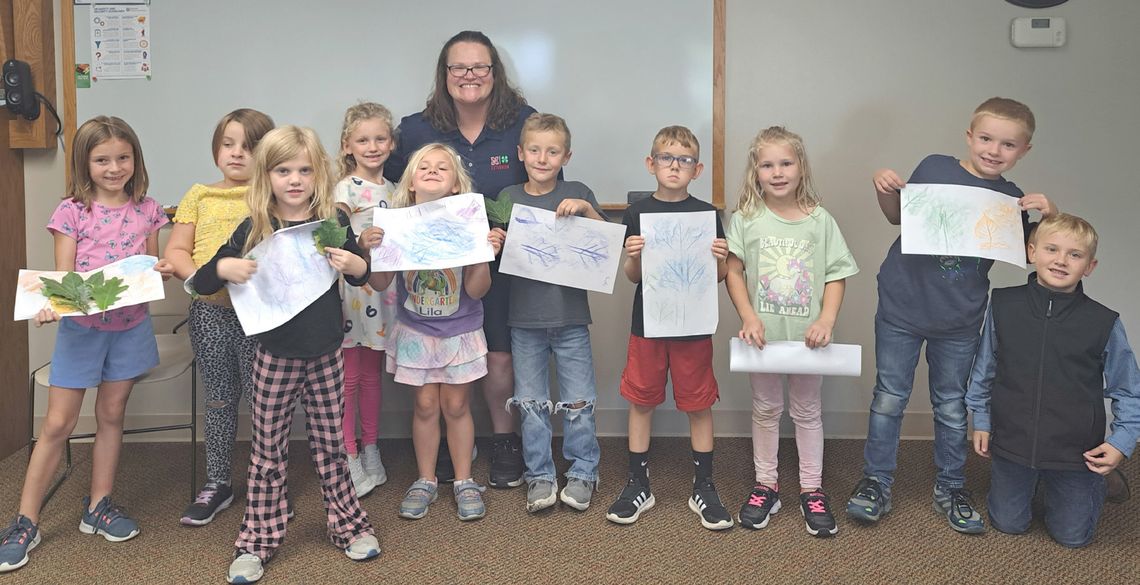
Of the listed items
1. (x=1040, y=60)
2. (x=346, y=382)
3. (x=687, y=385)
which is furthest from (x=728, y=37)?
(x=346, y=382)

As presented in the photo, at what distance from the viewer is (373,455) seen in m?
2.91

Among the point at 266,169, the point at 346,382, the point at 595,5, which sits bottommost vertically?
the point at 346,382

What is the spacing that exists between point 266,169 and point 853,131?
7.11 feet

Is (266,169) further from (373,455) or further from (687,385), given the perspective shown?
(687,385)

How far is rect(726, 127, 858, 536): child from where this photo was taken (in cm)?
246

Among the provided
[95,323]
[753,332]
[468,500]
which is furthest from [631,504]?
[95,323]

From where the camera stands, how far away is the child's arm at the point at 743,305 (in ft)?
8.01

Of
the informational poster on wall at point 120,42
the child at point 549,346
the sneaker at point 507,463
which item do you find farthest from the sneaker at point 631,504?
the informational poster on wall at point 120,42

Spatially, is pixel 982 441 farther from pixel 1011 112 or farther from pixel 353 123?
pixel 353 123

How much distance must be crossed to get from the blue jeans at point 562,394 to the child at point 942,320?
86cm

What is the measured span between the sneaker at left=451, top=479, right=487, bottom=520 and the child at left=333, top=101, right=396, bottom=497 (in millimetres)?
357

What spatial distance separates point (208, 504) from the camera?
2.63 metres

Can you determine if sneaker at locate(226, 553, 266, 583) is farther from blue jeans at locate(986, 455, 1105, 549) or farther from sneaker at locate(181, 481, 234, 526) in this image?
blue jeans at locate(986, 455, 1105, 549)

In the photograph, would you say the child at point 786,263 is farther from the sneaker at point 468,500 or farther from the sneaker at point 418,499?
the sneaker at point 418,499
